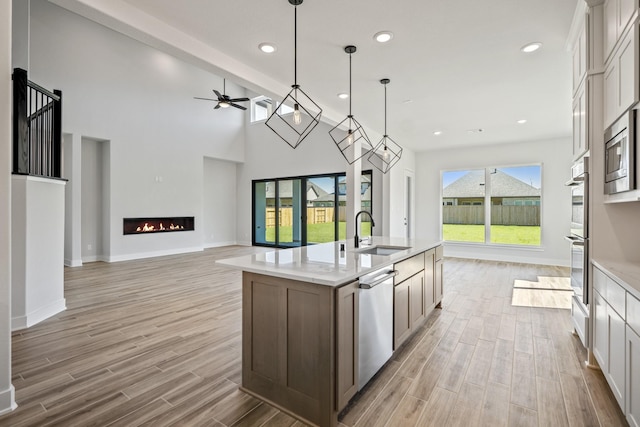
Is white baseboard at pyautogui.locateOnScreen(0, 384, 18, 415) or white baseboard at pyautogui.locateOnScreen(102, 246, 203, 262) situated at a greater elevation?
white baseboard at pyautogui.locateOnScreen(102, 246, 203, 262)

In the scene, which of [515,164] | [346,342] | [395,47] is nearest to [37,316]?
[346,342]

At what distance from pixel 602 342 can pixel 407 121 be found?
4.47 meters

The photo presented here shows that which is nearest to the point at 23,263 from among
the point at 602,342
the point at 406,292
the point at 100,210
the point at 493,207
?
the point at 406,292

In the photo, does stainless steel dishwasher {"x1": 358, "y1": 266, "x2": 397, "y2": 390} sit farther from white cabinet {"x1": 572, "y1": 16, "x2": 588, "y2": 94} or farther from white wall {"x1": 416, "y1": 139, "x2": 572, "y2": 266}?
white wall {"x1": 416, "y1": 139, "x2": 572, "y2": 266}

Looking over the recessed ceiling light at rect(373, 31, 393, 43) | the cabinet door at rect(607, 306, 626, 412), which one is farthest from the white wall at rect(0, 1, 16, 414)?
the cabinet door at rect(607, 306, 626, 412)

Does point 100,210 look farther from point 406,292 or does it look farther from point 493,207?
point 493,207

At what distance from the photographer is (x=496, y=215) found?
25.0 feet

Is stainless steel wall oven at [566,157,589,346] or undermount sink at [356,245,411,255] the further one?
undermount sink at [356,245,411,255]

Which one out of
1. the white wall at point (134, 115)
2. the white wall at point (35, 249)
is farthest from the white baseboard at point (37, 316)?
the white wall at point (134, 115)

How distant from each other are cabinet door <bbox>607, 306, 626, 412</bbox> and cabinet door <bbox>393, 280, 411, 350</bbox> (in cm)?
128

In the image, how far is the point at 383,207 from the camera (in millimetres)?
7234

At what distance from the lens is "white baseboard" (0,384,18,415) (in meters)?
1.86

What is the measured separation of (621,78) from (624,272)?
3.97 feet

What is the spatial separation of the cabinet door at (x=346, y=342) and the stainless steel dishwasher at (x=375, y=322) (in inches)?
2.6
